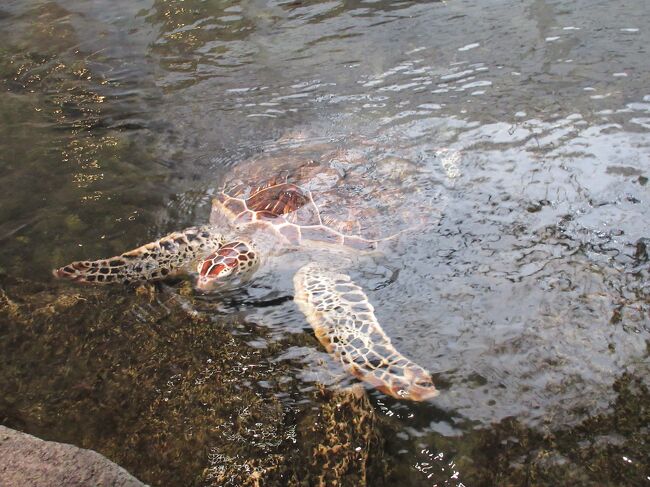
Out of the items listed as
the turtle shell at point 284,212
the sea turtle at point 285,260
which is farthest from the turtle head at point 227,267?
the turtle shell at point 284,212

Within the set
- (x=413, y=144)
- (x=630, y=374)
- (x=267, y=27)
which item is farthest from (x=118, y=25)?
(x=630, y=374)

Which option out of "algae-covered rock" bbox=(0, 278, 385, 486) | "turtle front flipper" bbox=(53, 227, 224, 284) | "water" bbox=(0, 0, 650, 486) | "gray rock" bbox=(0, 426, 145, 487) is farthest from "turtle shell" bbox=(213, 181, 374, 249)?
"gray rock" bbox=(0, 426, 145, 487)

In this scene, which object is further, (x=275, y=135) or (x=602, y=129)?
(x=275, y=135)

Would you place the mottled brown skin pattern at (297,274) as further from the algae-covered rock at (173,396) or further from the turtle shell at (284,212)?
the algae-covered rock at (173,396)

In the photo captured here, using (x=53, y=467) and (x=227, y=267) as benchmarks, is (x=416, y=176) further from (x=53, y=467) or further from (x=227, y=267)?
(x=53, y=467)

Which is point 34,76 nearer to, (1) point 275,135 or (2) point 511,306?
(1) point 275,135

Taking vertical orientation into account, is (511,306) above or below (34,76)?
below

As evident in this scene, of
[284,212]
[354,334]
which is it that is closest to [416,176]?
[284,212]
